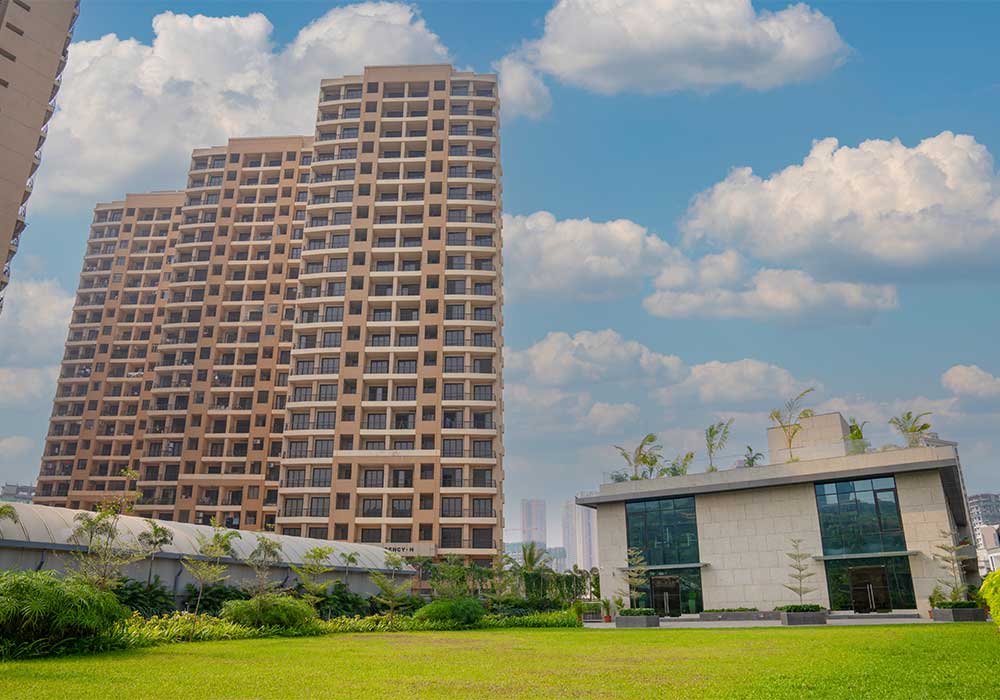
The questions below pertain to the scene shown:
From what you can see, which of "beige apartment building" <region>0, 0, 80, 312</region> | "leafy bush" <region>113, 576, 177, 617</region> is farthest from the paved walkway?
"beige apartment building" <region>0, 0, 80, 312</region>

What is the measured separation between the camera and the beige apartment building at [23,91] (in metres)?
47.3

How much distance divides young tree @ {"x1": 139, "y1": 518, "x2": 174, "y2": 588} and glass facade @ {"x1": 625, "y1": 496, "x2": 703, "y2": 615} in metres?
28.2

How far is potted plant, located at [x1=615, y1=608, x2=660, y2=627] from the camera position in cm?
3466

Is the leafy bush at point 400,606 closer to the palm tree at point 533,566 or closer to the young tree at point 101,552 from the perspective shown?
the young tree at point 101,552

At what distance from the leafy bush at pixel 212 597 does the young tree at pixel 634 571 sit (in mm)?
24067

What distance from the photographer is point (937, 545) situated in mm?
35938

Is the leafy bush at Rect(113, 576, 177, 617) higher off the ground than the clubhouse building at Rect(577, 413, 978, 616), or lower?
lower

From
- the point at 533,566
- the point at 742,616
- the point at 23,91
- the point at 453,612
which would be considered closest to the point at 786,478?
the point at 742,616

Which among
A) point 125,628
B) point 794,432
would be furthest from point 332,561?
point 794,432

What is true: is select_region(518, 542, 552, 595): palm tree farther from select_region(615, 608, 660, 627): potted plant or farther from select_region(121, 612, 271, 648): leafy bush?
select_region(121, 612, 271, 648): leafy bush

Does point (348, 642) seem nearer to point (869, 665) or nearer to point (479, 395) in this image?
point (869, 665)

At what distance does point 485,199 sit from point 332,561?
A: 5004cm

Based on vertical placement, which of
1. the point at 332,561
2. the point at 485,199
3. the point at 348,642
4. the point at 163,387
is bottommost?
the point at 348,642

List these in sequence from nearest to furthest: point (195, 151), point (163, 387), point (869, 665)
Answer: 1. point (869, 665)
2. point (163, 387)
3. point (195, 151)
